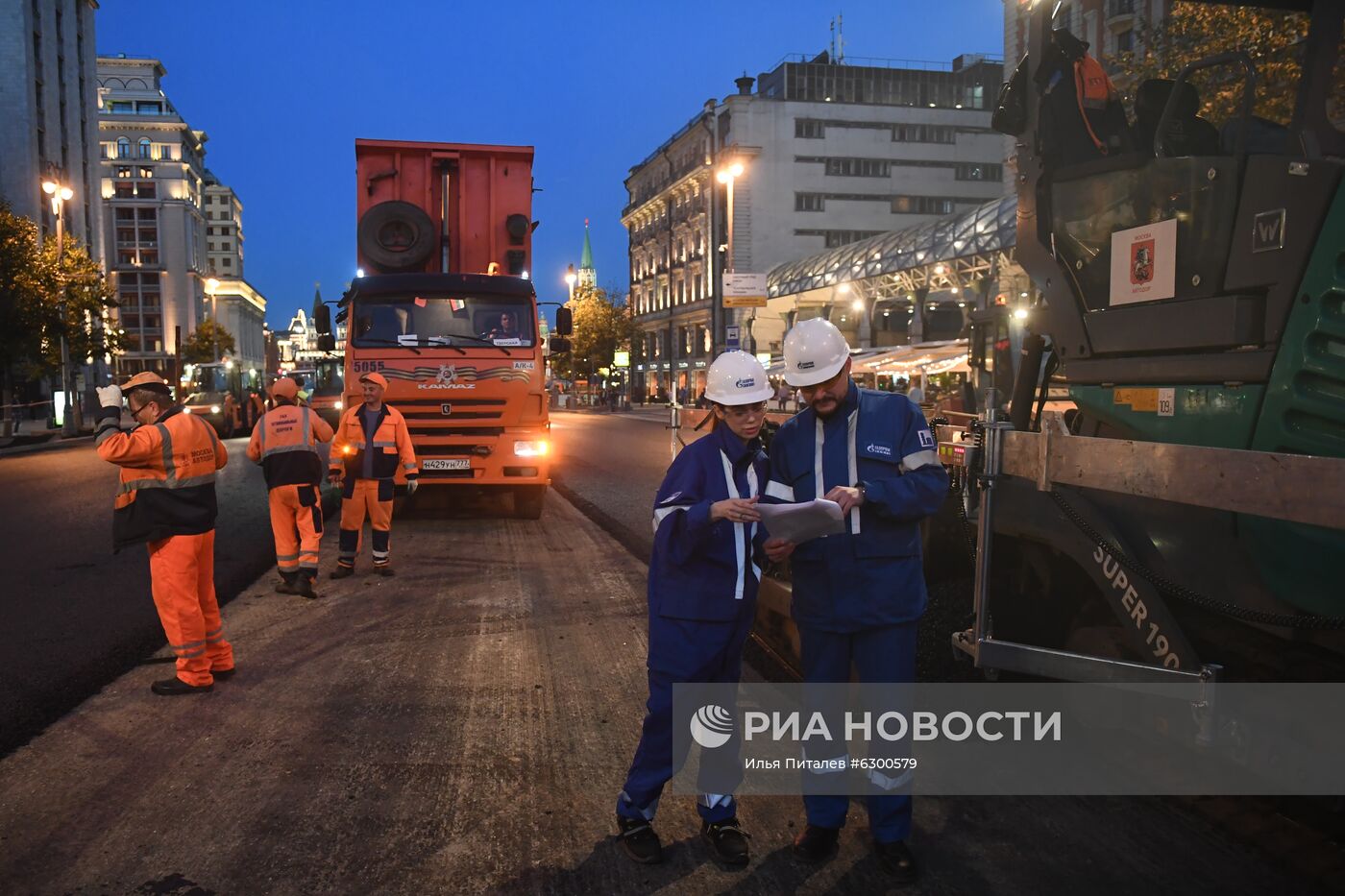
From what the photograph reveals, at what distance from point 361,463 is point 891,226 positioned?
6337 cm

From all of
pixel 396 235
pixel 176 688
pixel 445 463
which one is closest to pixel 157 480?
pixel 176 688

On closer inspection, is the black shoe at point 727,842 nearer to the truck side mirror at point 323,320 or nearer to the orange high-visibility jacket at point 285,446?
the orange high-visibility jacket at point 285,446

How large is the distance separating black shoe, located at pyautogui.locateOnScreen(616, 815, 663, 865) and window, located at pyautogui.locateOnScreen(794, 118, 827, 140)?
6738 centimetres

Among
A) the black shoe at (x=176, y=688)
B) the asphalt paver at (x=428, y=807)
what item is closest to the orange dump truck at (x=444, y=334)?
the asphalt paver at (x=428, y=807)

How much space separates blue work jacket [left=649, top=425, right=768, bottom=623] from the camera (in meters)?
3.42

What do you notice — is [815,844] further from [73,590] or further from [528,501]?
[528,501]

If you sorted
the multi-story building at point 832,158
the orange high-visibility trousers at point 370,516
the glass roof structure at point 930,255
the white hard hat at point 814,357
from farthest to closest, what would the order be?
the multi-story building at point 832,158
the glass roof structure at point 930,255
the orange high-visibility trousers at point 370,516
the white hard hat at point 814,357

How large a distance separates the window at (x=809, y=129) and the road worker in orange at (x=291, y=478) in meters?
63.1

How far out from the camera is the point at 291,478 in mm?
8117

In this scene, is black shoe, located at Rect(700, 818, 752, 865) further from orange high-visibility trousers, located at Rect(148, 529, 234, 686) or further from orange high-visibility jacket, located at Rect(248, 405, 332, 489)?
orange high-visibility jacket, located at Rect(248, 405, 332, 489)

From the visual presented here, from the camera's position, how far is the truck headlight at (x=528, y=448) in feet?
39.3

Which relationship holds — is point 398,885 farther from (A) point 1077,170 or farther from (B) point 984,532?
(A) point 1077,170

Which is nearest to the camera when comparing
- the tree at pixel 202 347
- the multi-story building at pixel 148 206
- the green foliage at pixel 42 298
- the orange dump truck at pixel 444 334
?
the orange dump truck at pixel 444 334

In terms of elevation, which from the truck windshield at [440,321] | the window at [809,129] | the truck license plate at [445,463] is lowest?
the truck license plate at [445,463]
